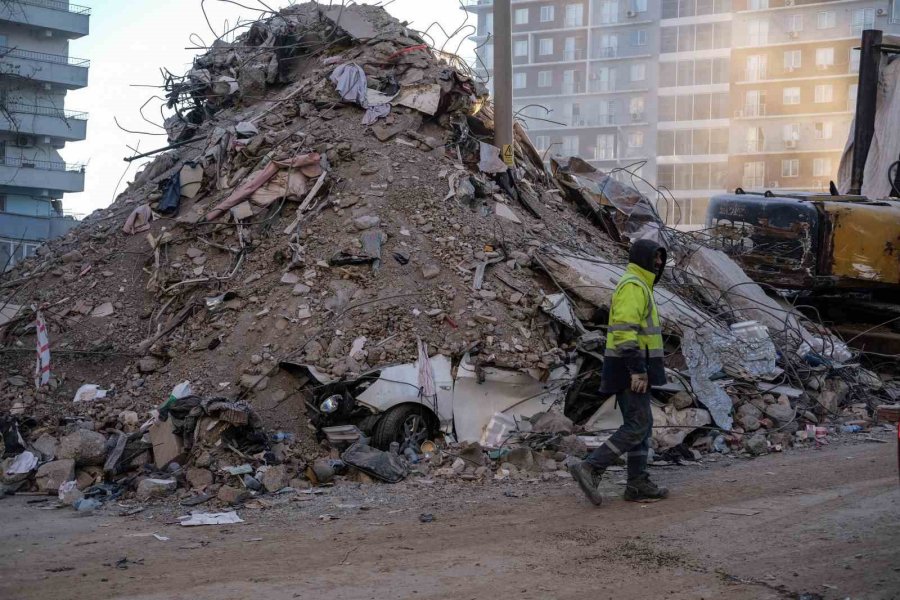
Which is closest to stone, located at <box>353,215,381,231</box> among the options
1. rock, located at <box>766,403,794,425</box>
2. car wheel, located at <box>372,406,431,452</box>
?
car wheel, located at <box>372,406,431,452</box>

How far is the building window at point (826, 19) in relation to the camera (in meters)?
57.3

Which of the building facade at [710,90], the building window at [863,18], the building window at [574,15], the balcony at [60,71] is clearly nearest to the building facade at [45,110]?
the balcony at [60,71]

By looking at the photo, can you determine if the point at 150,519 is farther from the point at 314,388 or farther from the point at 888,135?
the point at 888,135

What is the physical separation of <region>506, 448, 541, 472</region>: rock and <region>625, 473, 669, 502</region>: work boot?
1.17 m

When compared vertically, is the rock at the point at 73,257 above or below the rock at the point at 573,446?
above

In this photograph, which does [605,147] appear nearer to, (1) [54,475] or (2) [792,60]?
(2) [792,60]

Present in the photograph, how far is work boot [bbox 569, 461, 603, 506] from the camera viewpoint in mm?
6035

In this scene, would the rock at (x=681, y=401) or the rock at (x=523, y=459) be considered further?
the rock at (x=681, y=401)

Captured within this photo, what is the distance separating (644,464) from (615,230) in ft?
19.2

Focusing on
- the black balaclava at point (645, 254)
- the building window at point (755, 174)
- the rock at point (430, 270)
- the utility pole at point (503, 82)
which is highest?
the building window at point (755, 174)

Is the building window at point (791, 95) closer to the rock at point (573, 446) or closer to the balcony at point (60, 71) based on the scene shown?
the balcony at point (60, 71)

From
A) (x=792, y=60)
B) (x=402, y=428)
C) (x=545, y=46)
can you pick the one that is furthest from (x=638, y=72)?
(x=402, y=428)

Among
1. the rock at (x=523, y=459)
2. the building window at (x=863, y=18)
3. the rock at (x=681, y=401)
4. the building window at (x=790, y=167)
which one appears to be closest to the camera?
the rock at (x=523, y=459)

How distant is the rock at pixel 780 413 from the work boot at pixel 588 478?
3.10 m
